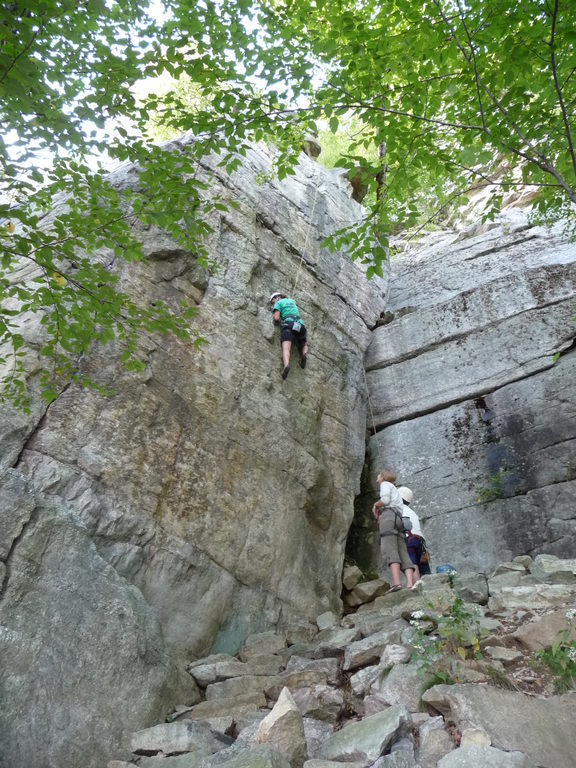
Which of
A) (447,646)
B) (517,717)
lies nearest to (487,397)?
(447,646)

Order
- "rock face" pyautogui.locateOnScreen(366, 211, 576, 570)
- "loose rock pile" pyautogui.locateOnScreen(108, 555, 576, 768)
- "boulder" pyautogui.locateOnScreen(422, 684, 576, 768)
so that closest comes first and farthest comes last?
"boulder" pyautogui.locateOnScreen(422, 684, 576, 768) < "loose rock pile" pyautogui.locateOnScreen(108, 555, 576, 768) < "rock face" pyautogui.locateOnScreen(366, 211, 576, 570)

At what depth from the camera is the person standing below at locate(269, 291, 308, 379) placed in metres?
9.03

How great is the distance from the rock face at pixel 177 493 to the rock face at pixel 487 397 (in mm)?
888

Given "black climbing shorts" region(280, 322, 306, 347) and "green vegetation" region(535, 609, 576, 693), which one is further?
"black climbing shorts" region(280, 322, 306, 347)

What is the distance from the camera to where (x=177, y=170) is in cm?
587

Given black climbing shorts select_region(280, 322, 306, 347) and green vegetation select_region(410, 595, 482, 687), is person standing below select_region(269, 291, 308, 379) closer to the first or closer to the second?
black climbing shorts select_region(280, 322, 306, 347)

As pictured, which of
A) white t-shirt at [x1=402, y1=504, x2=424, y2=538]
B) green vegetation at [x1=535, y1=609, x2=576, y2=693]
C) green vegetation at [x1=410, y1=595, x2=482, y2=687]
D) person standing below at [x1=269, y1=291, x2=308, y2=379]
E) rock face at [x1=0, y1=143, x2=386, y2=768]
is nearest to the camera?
green vegetation at [x1=535, y1=609, x2=576, y2=693]

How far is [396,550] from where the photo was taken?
7.14 metres

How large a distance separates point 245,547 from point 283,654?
135cm

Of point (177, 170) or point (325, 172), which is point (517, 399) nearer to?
point (177, 170)

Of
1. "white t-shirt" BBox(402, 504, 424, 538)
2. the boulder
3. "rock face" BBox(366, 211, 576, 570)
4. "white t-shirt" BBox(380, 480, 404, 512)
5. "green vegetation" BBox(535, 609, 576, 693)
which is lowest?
the boulder

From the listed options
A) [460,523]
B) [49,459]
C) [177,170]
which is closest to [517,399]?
[460,523]

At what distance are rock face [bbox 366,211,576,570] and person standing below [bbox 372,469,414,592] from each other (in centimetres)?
171

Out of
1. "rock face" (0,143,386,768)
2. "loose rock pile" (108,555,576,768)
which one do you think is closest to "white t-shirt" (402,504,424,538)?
"loose rock pile" (108,555,576,768)
